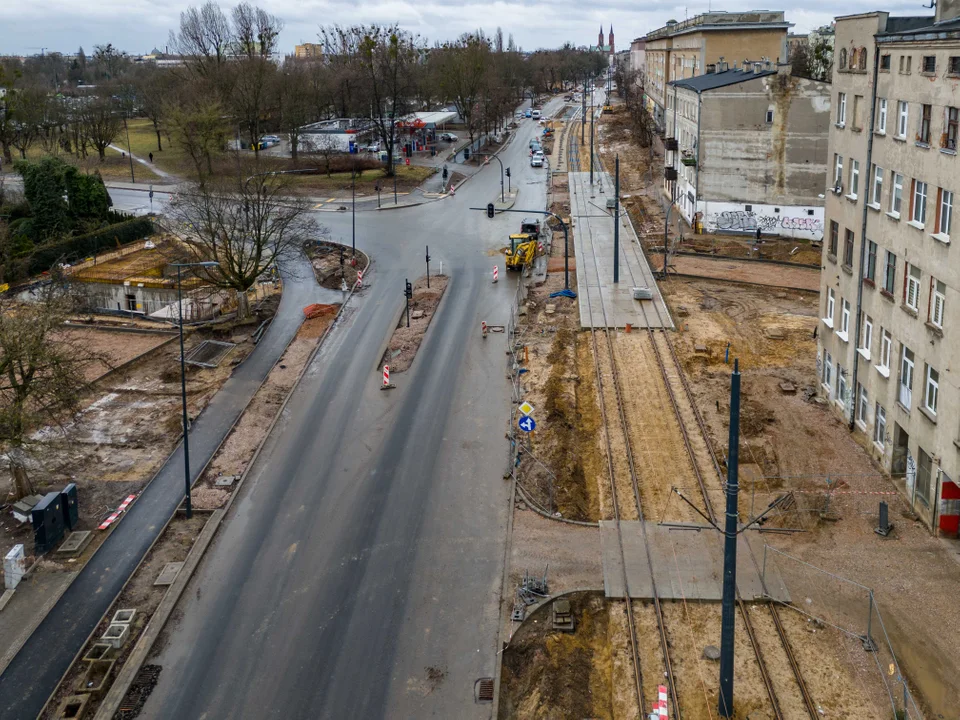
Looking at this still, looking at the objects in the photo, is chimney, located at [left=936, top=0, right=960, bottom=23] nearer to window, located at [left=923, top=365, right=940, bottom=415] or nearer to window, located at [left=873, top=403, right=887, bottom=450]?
window, located at [left=923, top=365, right=940, bottom=415]

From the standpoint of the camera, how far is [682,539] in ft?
73.6

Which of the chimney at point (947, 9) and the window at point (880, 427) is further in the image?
the window at point (880, 427)

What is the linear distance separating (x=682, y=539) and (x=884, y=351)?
841cm

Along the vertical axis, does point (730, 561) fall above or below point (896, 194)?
below

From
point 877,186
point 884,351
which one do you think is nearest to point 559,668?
point 884,351

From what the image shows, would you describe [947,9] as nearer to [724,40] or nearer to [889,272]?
[889,272]

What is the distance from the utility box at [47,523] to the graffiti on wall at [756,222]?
4178cm

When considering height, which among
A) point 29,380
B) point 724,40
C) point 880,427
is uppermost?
point 724,40

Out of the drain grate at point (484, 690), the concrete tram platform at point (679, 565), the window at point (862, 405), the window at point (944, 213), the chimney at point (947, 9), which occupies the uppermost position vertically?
the chimney at point (947, 9)

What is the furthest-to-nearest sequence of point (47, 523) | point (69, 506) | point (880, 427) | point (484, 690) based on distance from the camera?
point (880, 427)
point (69, 506)
point (47, 523)
point (484, 690)

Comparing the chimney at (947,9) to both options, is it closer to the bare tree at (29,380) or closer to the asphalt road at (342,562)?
the asphalt road at (342,562)

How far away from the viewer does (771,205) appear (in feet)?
174

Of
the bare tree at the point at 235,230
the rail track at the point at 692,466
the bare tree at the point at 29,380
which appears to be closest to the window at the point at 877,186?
the rail track at the point at 692,466

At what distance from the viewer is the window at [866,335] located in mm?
26297
